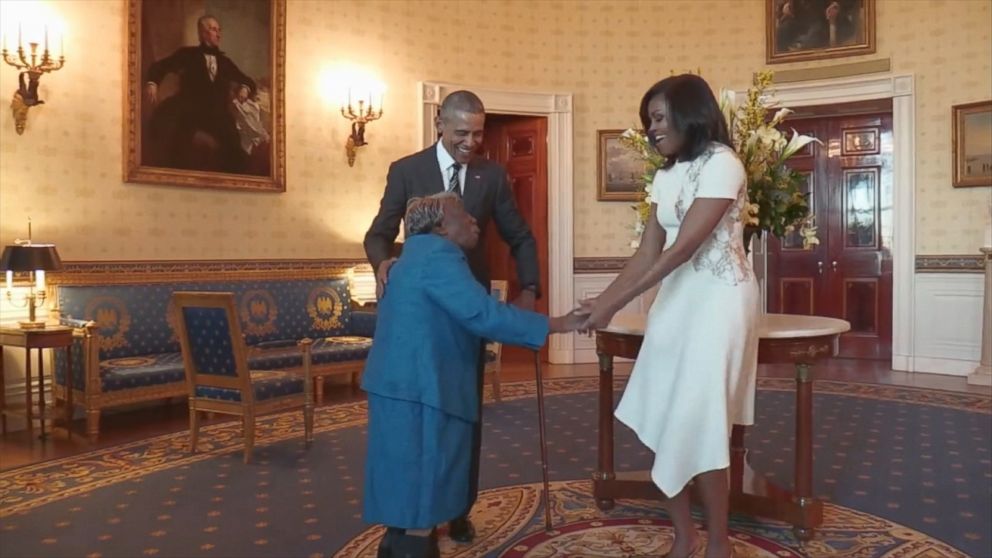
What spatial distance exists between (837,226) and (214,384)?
7.17m

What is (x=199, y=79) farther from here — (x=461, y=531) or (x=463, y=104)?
(x=461, y=531)

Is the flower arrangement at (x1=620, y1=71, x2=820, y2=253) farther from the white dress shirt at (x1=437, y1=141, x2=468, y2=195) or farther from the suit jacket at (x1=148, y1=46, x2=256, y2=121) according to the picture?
the suit jacket at (x1=148, y1=46, x2=256, y2=121)

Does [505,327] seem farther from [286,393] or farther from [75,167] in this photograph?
[75,167]

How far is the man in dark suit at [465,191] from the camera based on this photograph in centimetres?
303

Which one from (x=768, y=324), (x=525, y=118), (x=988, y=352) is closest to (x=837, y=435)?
(x=768, y=324)

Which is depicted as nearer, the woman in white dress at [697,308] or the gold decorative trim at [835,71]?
the woman in white dress at [697,308]

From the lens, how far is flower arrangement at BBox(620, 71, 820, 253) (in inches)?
145

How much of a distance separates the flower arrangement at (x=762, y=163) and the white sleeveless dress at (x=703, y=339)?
36.8 inches

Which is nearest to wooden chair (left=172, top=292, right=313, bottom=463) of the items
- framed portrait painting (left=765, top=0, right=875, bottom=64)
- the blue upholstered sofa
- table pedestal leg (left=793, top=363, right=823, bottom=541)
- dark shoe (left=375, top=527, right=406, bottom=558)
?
Answer: the blue upholstered sofa

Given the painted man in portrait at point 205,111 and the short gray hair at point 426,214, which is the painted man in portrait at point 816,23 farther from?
the short gray hair at point 426,214

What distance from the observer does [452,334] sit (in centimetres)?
258

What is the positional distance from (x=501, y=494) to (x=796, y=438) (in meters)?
1.45

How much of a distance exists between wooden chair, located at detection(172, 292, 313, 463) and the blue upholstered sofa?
0.85 m

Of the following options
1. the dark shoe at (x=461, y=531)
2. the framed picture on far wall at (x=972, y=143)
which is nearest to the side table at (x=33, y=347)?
the dark shoe at (x=461, y=531)
